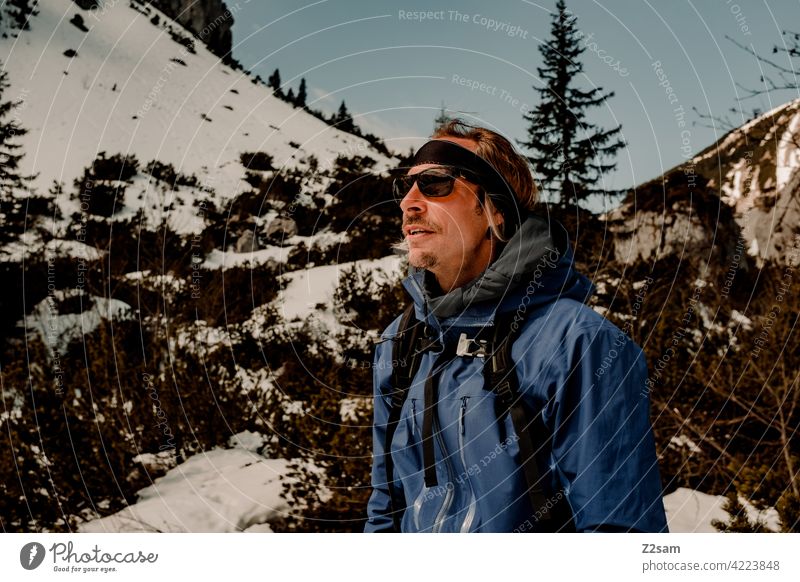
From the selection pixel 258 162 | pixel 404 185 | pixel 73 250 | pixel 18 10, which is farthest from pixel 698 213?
pixel 18 10

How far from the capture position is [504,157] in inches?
90.1

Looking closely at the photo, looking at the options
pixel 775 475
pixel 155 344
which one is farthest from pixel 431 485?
pixel 155 344

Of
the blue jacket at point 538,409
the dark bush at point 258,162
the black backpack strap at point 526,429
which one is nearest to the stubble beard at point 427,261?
the blue jacket at point 538,409

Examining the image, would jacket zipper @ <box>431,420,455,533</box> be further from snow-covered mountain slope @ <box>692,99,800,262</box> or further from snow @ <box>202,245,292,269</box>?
snow @ <box>202,245,292,269</box>

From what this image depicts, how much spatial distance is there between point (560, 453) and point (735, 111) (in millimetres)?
3485

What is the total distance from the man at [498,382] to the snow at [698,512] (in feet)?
6.68

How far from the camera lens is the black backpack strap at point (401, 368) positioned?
204cm

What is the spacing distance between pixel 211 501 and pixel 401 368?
295cm

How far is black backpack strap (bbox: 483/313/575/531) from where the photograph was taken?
1.68 m

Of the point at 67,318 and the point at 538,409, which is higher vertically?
the point at 67,318

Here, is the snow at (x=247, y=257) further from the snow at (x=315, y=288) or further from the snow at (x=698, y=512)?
the snow at (x=698, y=512)

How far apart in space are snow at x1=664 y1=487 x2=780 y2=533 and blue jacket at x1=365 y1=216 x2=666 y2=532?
2.20 metres

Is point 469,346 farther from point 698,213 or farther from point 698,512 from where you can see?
point 698,213
